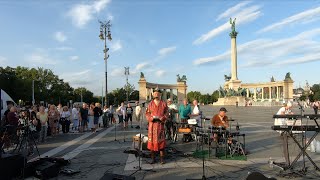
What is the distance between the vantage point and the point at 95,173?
775cm

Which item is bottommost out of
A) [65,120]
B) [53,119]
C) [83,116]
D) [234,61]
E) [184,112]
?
[65,120]

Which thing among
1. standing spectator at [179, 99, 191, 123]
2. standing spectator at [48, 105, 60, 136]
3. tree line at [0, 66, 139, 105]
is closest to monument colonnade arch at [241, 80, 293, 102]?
tree line at [0, 66, 139, 105]

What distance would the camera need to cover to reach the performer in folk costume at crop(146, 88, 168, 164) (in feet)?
28.7

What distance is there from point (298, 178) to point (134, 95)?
382ft

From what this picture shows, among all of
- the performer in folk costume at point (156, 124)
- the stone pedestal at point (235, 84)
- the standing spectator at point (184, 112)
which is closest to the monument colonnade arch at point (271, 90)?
the stone pedestal at point (235, 84)

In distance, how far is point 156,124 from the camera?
8.77 metres

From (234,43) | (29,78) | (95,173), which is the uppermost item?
(234,43)

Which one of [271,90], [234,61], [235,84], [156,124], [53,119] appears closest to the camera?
[156,124]

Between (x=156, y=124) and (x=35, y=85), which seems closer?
(x=156, y=124)

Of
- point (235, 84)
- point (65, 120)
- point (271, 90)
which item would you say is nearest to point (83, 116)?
point (65, 120)

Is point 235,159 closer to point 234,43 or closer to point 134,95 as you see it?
point 234,43

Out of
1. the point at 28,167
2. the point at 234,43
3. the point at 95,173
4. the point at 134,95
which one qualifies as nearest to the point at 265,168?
the point at 95,173

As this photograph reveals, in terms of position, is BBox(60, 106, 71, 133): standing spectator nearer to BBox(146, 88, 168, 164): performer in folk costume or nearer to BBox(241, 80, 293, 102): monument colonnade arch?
BBox(146, 88, 168, 164): performer in folk costume

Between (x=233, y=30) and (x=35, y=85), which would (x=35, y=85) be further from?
(x=233, y=30)
